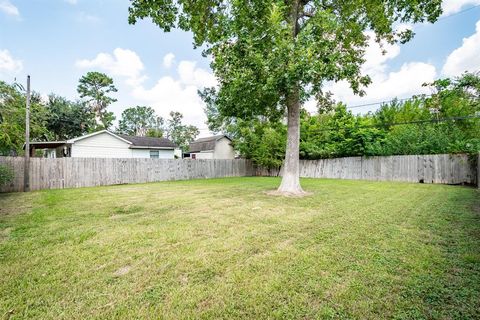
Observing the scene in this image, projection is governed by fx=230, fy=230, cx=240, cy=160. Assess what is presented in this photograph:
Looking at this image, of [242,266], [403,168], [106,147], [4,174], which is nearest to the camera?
[242,266]

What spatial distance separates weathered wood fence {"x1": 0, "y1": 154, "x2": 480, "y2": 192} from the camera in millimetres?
10289

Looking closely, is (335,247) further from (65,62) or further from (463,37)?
(65,62)

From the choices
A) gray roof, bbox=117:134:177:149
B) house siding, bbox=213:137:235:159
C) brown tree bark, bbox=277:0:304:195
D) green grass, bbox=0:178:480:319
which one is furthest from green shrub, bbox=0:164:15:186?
house siding, bbox=213:137:235:159

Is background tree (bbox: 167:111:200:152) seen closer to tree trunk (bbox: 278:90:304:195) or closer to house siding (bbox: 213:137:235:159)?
house siding (bbox: 213:137:235:159)

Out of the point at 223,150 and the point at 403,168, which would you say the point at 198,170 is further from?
the point at 403,168

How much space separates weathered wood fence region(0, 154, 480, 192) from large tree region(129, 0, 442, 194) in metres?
6.47

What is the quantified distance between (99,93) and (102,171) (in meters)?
19.7

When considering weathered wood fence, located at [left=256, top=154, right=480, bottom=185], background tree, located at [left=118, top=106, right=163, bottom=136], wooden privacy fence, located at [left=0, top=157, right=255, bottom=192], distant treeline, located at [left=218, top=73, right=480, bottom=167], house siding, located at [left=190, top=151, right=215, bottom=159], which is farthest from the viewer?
background tree, located at [left=118, top=106, right=163, bottom=136]

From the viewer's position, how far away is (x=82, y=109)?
25.0 m

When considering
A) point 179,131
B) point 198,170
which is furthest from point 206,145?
point 179,131

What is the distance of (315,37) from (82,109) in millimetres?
26647

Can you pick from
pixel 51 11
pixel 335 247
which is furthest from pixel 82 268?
pixel 51 11

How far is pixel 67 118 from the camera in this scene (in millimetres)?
23484

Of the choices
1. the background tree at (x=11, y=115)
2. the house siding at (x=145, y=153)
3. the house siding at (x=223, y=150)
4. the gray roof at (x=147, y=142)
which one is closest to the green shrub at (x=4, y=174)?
the background tree at (x=11, y=115)
